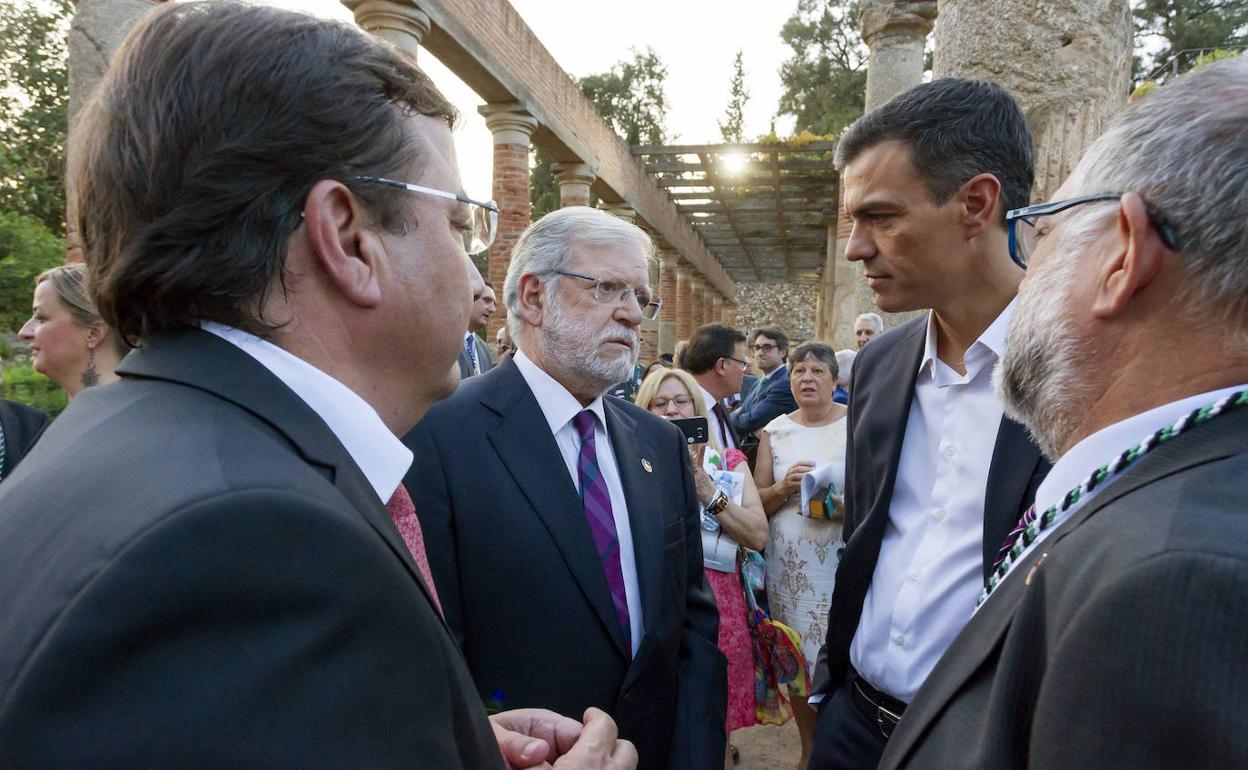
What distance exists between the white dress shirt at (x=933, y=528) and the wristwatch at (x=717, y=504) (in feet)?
4.28

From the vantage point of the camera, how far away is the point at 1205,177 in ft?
3.21

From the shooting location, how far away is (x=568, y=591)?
1978 millimetres

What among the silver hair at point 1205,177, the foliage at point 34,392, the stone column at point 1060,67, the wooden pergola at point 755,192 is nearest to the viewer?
the silver hair at point 1205,177

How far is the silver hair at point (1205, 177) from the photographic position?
0.97 meters

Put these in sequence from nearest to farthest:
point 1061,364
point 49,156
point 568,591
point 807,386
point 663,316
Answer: point 1061,364 → point 568,591 → point 807,386 → point 49,156 → point 663,316

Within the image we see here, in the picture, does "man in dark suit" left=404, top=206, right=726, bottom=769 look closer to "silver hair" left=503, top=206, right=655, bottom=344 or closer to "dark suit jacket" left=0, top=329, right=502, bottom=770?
"silver hair" left=503, top=206, right=655, bottom=344

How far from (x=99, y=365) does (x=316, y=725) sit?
2962mm

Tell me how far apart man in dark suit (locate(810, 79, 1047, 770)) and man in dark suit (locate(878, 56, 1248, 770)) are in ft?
2.28

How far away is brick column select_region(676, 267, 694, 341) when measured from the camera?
84.2 ft

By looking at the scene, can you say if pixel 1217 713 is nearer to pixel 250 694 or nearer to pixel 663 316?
pixel 250 694

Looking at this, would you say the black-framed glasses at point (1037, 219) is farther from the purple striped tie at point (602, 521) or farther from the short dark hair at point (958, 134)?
the purple striped tie at point (602, 521)

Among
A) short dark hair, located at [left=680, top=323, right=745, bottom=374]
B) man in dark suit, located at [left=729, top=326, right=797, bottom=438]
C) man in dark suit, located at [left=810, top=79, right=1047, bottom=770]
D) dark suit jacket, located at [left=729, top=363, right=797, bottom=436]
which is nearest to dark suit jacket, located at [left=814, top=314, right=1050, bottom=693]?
man in dark suit, located at [left=810, top=79, right=1047, bottom=770]

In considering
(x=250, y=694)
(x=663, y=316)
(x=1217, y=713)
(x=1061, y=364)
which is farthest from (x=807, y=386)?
(x=663, y=316)

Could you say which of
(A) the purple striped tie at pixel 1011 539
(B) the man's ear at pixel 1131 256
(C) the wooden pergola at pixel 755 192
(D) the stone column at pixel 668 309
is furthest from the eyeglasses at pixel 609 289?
(D) the stone column at pixel 668 309
